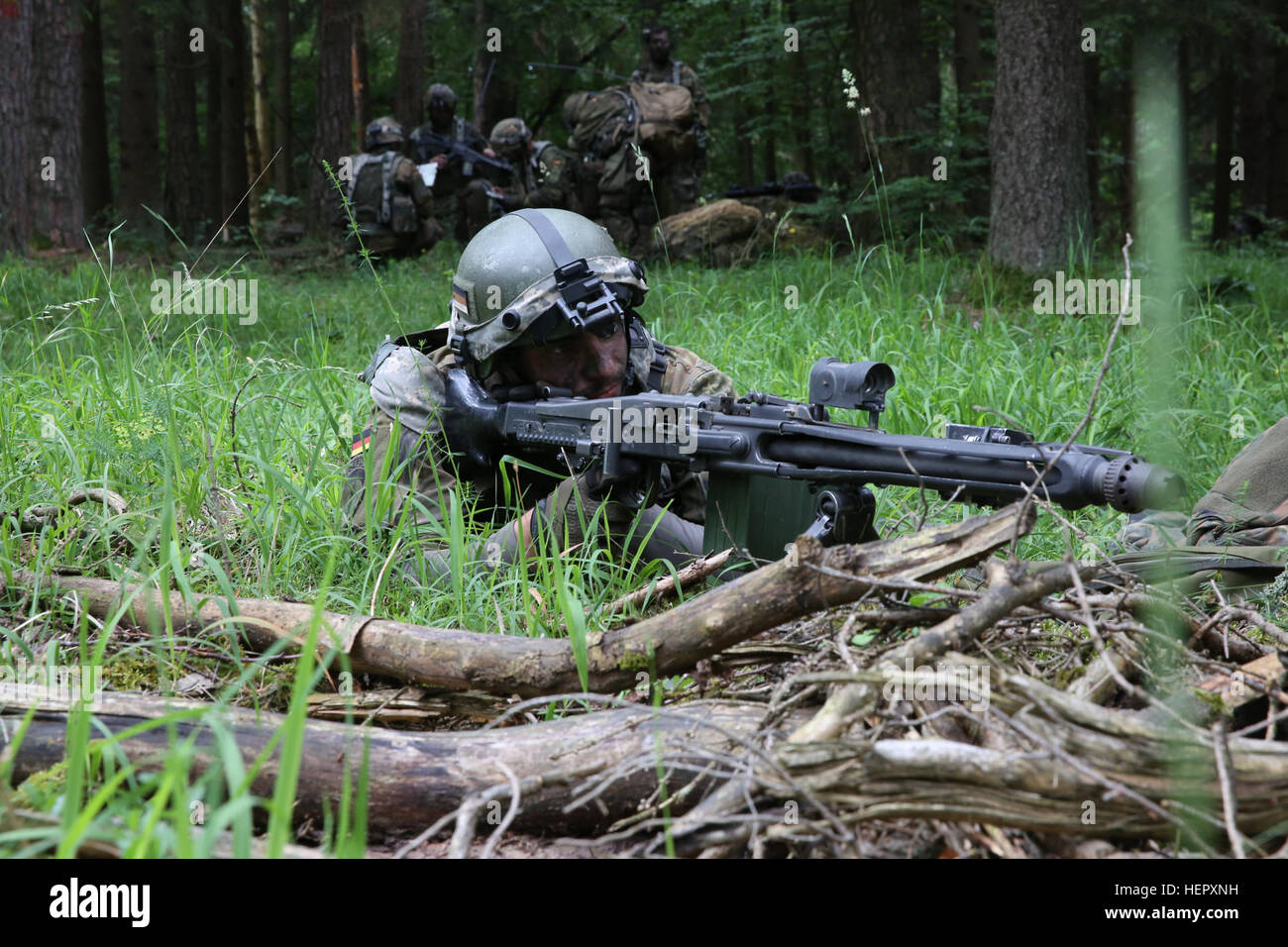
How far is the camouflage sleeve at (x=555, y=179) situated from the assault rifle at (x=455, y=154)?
3.08ft

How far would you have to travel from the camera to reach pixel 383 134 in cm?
1259

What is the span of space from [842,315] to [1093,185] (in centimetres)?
859

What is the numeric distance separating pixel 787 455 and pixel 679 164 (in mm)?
10236

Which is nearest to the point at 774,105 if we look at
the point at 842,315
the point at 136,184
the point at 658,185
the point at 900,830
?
the point at 658,185

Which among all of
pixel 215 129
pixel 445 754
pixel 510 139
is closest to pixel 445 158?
pixel 510 139

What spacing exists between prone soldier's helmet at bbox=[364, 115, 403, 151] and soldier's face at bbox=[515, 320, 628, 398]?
10.4 meters

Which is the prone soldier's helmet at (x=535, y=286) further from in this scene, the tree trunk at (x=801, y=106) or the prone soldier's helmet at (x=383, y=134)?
the tree trunk at (x=801, y=106)

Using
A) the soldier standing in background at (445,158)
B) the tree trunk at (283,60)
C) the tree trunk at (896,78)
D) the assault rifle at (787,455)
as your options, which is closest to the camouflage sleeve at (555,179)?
the soldier standing in background at (445,158)

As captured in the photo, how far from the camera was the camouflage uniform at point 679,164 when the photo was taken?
1220 centimetres

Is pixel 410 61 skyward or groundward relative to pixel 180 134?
skyward

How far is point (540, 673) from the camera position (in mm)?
1980

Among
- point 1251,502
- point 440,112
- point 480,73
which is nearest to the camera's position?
point 1251,502

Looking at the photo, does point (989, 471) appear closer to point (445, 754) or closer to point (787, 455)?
point (787, 455)
